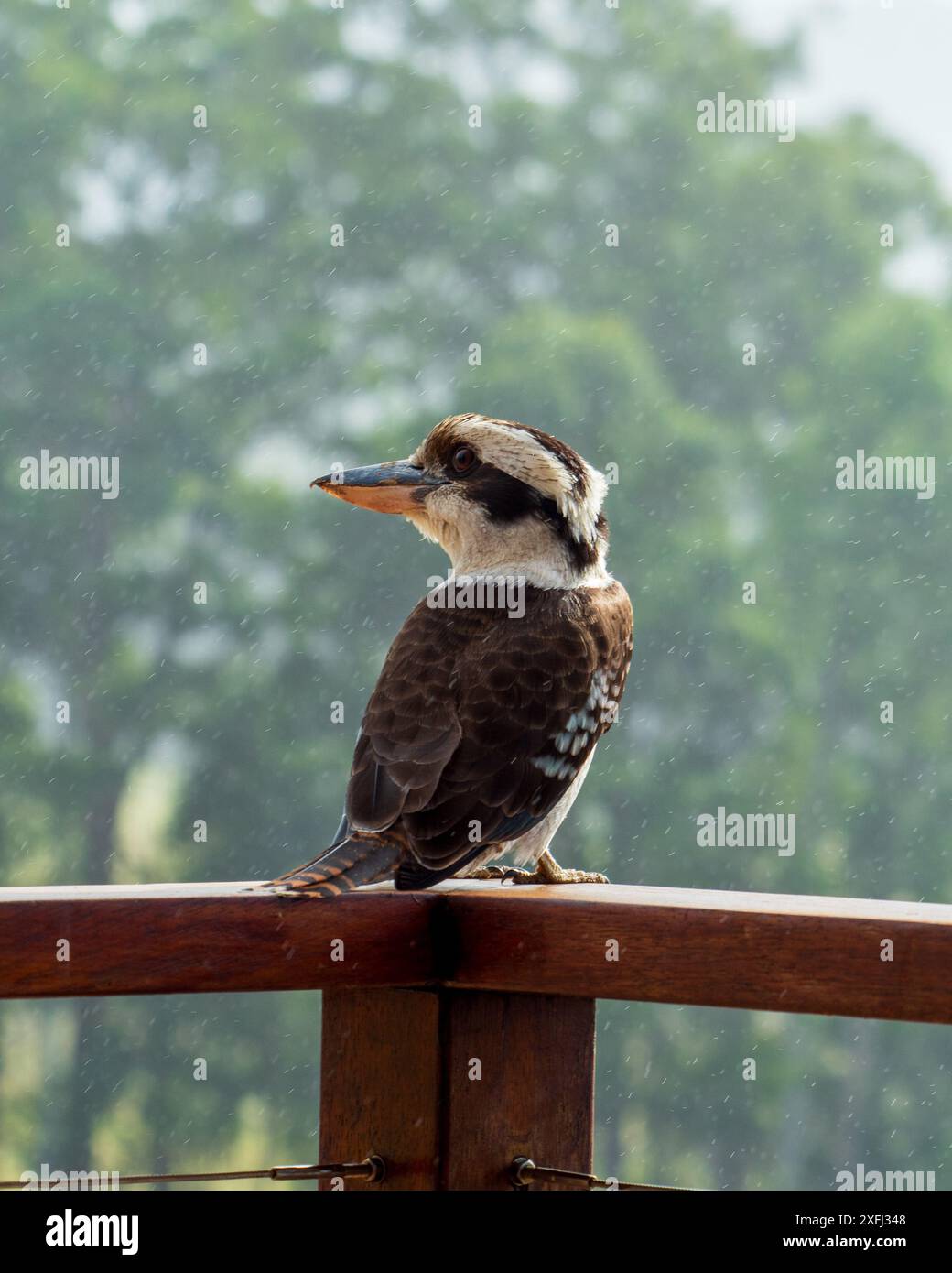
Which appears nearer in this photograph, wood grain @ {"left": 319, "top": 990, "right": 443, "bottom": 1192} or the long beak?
wood grain @ {"left": 319, "top": 990, "right": 443, "bottom": 1192}

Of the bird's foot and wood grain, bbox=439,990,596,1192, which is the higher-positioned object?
the bird's foot

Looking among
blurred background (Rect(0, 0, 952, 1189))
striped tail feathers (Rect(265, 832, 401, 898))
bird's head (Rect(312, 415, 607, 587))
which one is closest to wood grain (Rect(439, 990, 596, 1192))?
striped tail feathers (Rect(265, 832, 401, 898))

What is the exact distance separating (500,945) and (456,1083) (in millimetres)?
125

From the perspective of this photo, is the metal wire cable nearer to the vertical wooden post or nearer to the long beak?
the vertical wooden post

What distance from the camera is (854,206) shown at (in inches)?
855

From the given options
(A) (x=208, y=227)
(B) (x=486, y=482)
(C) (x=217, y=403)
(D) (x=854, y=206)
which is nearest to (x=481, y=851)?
(B) (x=486, y=482)

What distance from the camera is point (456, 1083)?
1.42m

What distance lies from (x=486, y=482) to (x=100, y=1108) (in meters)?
16.8

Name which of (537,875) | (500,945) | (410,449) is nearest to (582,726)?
(537,875)

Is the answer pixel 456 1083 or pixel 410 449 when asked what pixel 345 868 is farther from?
pixel 410 449

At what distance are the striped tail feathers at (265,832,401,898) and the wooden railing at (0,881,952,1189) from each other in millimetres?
47

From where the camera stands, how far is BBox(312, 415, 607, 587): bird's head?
2.28 meters

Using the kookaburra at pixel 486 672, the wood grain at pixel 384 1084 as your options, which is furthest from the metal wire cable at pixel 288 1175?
the kookaburra at pixel 486 672
